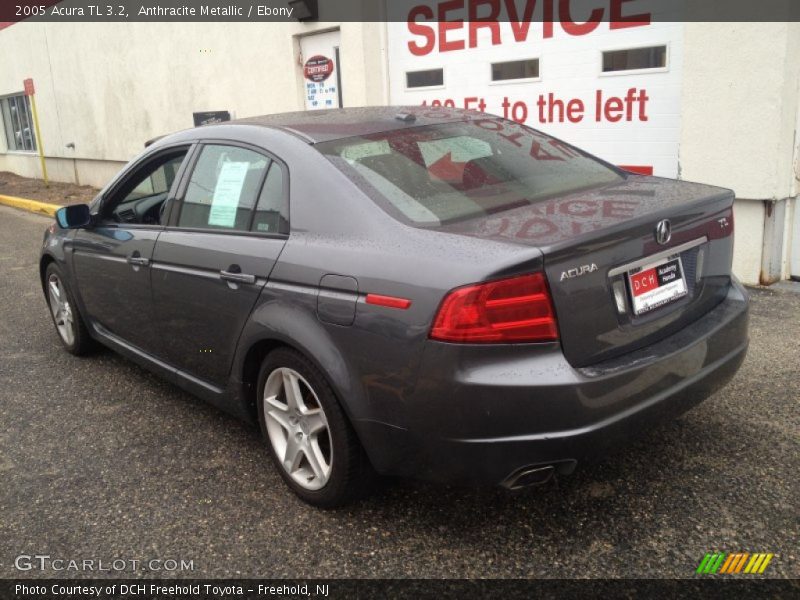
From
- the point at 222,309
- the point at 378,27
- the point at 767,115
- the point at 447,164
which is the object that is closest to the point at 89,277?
the point at 222,309

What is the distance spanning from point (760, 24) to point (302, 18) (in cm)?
576

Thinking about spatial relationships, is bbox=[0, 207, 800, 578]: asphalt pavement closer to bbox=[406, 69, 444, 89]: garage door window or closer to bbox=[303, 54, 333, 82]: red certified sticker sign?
bbox=[406, 69, 444, 89]: garage door window

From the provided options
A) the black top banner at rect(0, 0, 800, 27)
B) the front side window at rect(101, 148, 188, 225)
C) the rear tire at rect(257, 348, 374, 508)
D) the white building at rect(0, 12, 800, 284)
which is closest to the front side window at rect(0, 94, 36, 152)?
the black top banner at rect(0, 0, 800, 27)

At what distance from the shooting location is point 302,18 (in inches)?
371

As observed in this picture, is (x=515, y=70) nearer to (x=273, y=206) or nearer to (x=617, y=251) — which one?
(x=273, y=206)

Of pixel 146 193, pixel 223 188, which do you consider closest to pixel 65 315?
pixel 146 193

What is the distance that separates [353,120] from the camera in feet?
11.8

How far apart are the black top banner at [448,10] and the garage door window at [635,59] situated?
0.25 metres

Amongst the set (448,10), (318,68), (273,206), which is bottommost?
(273,206)

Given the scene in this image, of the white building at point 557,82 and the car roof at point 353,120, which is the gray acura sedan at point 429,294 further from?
the white building at point 557,82

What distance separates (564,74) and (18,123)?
18.1 metres

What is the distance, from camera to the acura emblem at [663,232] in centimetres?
270

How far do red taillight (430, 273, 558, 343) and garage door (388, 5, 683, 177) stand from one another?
14.2 ft

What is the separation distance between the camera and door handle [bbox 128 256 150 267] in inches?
152
